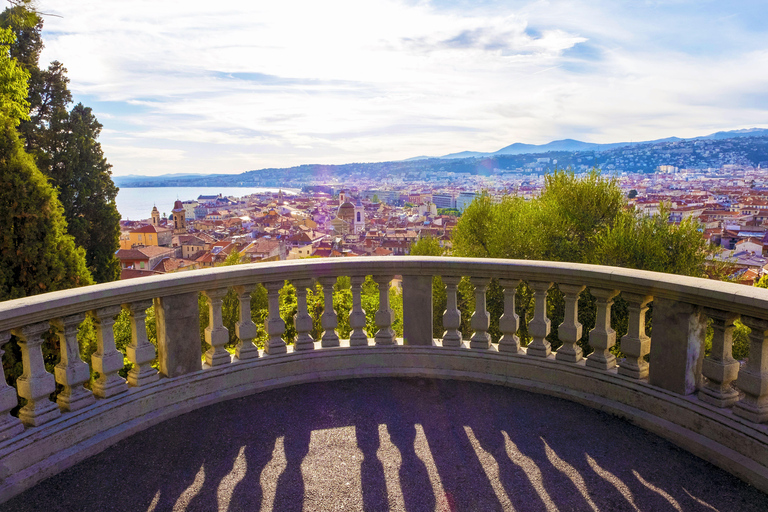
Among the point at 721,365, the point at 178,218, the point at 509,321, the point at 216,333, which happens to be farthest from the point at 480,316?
the point at 178,218

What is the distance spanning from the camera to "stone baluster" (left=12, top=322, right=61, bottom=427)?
2.54 metres

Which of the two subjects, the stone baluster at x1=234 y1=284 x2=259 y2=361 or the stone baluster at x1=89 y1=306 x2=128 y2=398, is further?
the stone baluster at x1=234 y1=284 x2=259 y2=361

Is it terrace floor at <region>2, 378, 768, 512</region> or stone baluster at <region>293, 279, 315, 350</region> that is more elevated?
stone baluster at <region>293, 279, 315, 350</region>

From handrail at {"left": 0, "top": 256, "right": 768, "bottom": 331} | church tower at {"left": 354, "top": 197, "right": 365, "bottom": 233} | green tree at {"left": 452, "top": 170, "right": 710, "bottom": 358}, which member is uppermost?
handrail at {"left": 0, "top": 256, "right": 768, "bottom": 331}

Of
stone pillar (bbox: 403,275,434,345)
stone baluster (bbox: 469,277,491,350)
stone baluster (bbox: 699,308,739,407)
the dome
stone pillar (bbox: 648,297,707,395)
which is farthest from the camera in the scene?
the dome

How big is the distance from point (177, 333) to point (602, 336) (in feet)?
8.95

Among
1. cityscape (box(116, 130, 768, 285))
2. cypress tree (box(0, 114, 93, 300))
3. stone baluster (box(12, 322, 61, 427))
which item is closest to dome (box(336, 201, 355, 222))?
cityscape (box(116, 130, 768, 285))

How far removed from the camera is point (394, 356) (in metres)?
3.84

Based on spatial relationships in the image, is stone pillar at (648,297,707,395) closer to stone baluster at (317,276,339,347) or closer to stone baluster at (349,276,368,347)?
stone baluster at (349,276,368,347)

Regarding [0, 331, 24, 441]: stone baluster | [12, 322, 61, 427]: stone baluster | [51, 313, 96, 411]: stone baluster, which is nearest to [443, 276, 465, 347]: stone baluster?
[51, 313, 96, 411]: stone baluster

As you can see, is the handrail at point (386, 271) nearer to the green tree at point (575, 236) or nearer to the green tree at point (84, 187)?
the green tree at point (575, 236)

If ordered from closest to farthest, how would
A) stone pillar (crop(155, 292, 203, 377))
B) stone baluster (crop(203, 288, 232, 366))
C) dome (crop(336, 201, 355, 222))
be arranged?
1. stone pillar (crop(155, 292, 203, 377))
2. stone baluster (crop(203, 288, 232, 366))
3. dome (crop(336, 201, 355, 222))

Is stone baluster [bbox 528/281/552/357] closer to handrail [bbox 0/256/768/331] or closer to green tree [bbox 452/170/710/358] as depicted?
handrail [bbox 0/256/768/331]

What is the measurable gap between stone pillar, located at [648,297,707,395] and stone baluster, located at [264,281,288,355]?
94.2 inches
